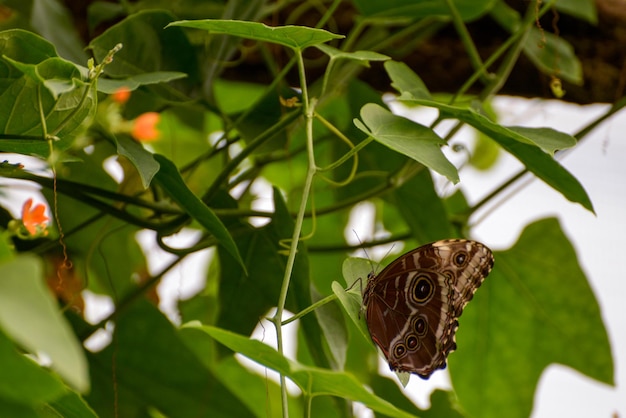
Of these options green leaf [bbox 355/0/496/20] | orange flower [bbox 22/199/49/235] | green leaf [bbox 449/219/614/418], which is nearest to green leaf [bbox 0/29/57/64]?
orange flower [bbox 22/199/49/235]

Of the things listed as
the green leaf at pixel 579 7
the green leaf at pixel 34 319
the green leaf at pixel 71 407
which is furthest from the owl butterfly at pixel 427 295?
the green leaf at pixel 579 7

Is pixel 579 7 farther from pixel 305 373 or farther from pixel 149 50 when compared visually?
pixel 305 373

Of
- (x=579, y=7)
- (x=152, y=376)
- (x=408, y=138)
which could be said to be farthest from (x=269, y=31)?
(x=579, y=7)

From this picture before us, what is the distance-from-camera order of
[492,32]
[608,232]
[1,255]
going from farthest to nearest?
[608,232], [492,32], [1,255]

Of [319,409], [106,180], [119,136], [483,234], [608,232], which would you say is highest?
[483,234]

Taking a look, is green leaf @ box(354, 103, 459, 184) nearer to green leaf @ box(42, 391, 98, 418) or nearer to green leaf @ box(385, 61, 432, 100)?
green leaf @ box(385, 61, 432, 100)

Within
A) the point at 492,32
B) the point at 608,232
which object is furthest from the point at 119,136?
the point at 608,232

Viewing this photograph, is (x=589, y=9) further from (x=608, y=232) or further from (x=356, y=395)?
(x=608, y=232)
